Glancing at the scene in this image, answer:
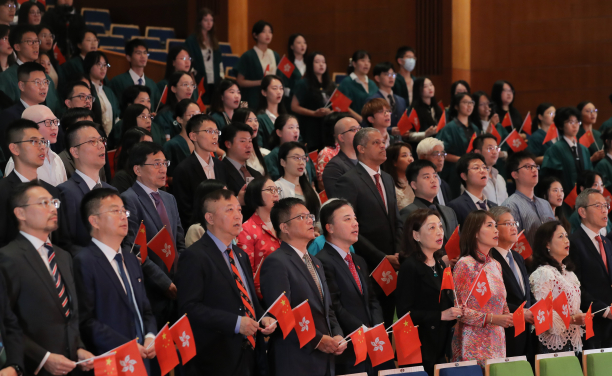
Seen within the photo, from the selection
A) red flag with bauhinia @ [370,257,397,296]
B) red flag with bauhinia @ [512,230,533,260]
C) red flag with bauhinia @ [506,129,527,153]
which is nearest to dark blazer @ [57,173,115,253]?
red flag with bauhinia @ [370,257,397,296]

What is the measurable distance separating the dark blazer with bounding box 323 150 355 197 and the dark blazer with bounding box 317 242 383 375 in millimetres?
867

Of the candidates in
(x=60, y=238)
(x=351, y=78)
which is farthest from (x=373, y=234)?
(x=351, y=78)

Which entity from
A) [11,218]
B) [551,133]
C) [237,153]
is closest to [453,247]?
[237,153]

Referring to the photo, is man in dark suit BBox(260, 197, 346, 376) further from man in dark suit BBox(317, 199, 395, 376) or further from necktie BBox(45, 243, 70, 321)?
necktie BBox(45, 243, 70, 321)

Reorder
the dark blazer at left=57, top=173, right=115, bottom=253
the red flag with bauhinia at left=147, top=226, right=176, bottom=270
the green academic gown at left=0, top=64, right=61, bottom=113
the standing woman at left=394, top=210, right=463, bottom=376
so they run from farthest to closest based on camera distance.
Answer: the green academic gown at left=0, top=64, right=61, bottom=113
the standing woman at left=394, top=210, right=463, bottom=376
the red flag with bauhinia at left=147, top=226, right=176, bottom=270
the dark blazer at left=57, top=173, right=115, bottom=253

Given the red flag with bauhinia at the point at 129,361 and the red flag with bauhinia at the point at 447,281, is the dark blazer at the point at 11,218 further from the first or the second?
the red flag with bauhinia at the point at 447,281

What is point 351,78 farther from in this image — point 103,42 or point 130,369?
point 130,369

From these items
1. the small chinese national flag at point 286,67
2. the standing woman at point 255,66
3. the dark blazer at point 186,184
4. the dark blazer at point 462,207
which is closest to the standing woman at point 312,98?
the small chinese national flag at point 286,67

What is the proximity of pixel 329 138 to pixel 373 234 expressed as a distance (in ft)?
4.42

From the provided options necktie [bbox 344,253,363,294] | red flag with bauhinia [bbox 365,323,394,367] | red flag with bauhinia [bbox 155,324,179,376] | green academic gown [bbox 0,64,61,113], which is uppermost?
green academic gown [bbox 0,64,61,113]

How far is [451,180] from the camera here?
6.07 metres

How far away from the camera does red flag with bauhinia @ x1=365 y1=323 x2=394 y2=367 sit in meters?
3.57

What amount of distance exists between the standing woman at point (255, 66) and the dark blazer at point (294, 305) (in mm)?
3716

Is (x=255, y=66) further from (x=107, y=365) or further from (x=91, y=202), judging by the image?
(x=107, y=365)
